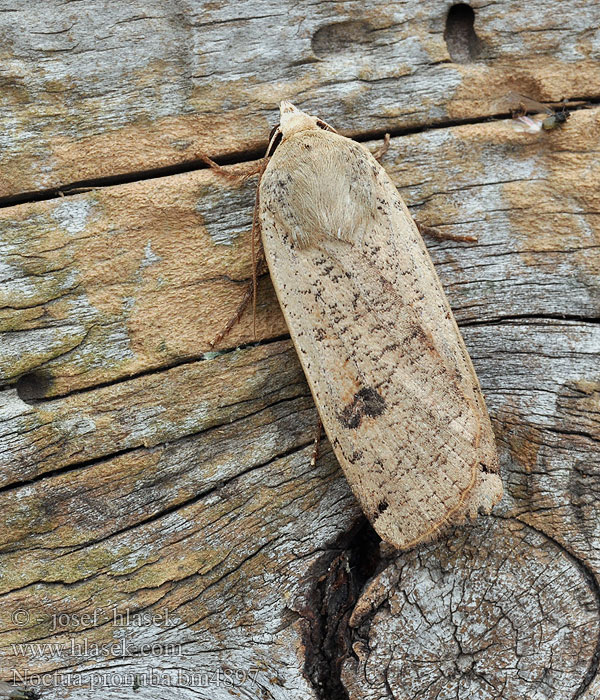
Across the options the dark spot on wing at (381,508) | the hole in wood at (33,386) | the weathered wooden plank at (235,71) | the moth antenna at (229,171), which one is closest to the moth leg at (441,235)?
the weathered wooden plank at (235,71)

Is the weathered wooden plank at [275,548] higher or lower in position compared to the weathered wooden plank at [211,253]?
lower

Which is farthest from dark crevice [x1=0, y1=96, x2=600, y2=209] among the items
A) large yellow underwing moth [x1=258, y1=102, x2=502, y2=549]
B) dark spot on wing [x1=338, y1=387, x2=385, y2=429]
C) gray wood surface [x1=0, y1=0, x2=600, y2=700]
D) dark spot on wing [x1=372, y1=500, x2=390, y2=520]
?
dark spot on wing [x1=372, y1=500, x2=390, y2=520]

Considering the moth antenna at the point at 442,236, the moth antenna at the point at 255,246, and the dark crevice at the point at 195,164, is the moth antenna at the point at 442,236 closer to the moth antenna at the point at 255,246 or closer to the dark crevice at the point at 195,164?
the dark crevice at the point at 195,164

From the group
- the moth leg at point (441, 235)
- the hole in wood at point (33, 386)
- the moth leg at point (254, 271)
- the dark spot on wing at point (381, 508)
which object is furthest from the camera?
the moth leg at point (441, 235)

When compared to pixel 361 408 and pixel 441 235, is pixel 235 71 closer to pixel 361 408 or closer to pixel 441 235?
pixel 441 235

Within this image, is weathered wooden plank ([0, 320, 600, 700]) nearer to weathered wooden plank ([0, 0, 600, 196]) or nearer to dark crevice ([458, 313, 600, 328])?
dark crevice ([458, 313, 600, 328])
